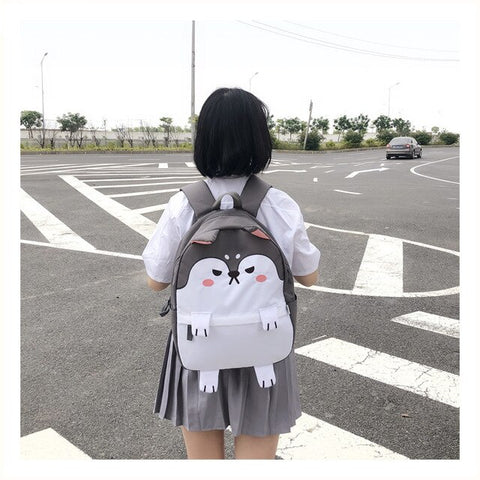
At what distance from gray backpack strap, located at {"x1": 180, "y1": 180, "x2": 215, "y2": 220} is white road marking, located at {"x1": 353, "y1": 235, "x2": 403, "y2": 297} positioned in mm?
3940

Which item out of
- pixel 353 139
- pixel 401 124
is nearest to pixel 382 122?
pixel 401 124

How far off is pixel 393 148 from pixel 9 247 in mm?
35440

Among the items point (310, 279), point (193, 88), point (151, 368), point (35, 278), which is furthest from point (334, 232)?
point (193, 88)

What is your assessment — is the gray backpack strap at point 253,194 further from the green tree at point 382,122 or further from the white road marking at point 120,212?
the green tree at point 382,122

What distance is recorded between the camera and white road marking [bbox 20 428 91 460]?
277 centimetres

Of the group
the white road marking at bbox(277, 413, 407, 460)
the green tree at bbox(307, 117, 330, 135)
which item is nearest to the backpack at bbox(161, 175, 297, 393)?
the white road marking at bbox(277, 413, 407, 460)

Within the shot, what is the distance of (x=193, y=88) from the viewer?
3350 cm

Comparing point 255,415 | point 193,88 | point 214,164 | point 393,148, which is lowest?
point 255,415

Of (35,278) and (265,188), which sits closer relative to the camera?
(265,188)

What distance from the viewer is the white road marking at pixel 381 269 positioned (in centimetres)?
561

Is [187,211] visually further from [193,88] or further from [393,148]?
[393,148]

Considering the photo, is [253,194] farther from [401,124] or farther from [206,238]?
[401,124]

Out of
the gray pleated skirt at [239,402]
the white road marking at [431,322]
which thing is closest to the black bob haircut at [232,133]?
the gray pleated skirt at [239,402]

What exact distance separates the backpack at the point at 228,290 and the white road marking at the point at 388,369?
6.60 feet
